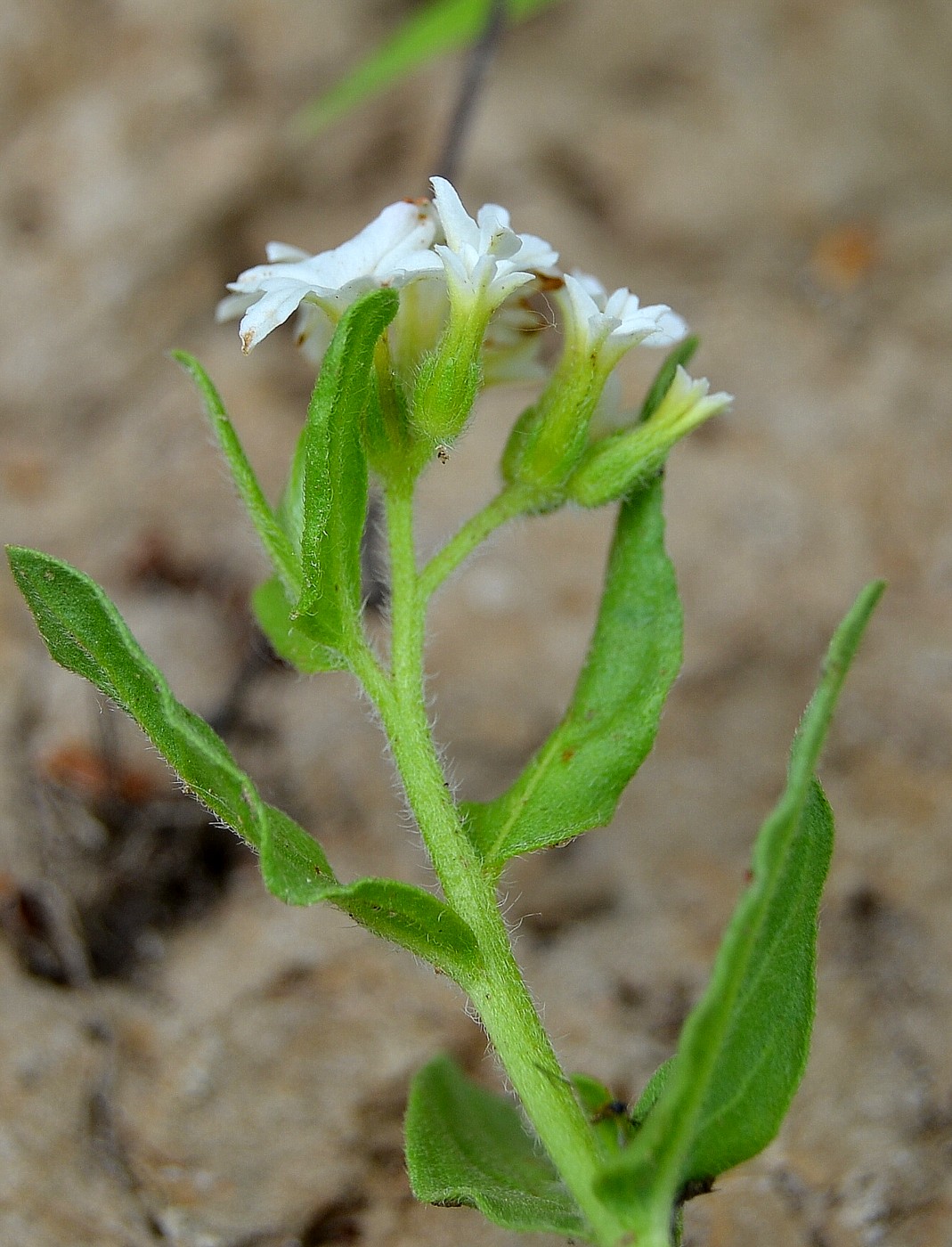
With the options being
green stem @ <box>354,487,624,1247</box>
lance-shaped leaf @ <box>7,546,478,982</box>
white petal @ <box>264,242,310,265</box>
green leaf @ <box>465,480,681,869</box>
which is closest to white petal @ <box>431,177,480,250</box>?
white petal @ <box>264,242,310,265</box>

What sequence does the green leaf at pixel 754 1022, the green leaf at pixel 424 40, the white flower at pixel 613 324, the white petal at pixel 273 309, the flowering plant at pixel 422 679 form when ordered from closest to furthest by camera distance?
1. the green leaf at pixel 754 1022
2. the flowering plant at pixel 422 679
3. the white petal at pixel 273 309
4. the white flower at pixel 613 324
5. the green leaf at pixel 424 40

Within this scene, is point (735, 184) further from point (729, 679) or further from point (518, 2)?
point (729, 679)

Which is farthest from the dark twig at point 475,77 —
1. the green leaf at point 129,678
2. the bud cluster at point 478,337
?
the green leaf at point 129,678

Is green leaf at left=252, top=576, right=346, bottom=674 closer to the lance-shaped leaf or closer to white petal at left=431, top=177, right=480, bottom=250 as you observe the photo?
the lance-shaped leaf

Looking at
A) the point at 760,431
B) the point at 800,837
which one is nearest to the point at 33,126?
the point at 760,431

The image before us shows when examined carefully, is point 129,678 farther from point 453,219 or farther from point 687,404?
point 687,404

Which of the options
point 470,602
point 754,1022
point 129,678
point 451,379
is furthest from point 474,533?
point 470,602

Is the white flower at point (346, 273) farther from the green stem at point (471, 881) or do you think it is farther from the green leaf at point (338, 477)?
the green stem at point (471, 881)
